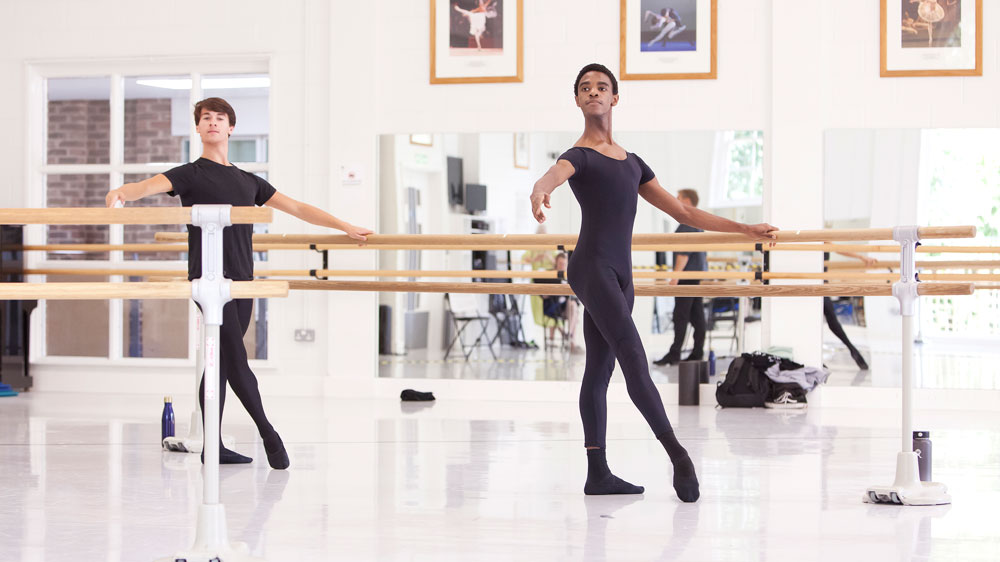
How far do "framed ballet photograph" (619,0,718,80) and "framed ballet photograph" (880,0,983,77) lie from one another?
1.02 m

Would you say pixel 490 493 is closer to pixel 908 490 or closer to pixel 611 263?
pixel 611 263

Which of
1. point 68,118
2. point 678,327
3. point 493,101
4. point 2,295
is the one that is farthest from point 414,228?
point 2,295

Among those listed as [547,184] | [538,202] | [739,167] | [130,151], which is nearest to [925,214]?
[739,167]

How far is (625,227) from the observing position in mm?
3330

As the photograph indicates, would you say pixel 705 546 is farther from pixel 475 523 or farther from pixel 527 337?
pixel 527 337

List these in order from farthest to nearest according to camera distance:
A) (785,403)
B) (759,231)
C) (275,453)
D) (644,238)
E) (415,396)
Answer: (415,396) → (785,403) → (644,238) → (275,453) → (759,231)

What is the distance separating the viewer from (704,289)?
13.6ft

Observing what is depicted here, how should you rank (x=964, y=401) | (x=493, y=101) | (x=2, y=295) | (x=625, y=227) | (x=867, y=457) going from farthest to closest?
(x=493, y=101), (x=964, y=401), (x=867, y=457), (x=625, y=227), (x=2, y=295)

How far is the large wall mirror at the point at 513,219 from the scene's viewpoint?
6.60 metres

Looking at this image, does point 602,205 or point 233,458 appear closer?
point 602,205

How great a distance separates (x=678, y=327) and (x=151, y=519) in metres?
4.24

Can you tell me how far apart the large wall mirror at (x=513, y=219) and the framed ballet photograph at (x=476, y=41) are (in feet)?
1.25

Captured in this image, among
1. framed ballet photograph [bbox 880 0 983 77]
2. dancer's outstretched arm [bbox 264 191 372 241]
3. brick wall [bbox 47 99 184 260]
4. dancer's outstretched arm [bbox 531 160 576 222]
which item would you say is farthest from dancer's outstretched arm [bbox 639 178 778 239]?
brick wall [bbox 47 99 184 260]

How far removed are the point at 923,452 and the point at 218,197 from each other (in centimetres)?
249
